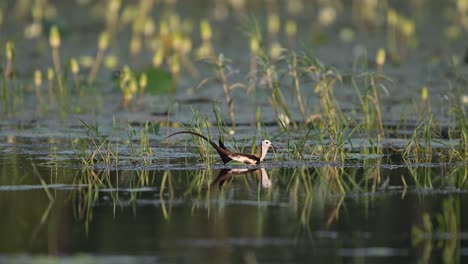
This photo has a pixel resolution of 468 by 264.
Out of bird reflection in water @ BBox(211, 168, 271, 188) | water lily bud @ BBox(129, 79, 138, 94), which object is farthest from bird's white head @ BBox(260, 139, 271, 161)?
water lily bud @ BBox(129, 79, 138, 94)

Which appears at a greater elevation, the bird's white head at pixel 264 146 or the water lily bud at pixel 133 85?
A: the water lily bud at pixel 133 85

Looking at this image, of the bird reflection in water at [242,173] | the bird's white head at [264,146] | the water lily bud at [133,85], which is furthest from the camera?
the water lily bud at [133,85]

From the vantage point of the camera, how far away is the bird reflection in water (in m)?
6.14

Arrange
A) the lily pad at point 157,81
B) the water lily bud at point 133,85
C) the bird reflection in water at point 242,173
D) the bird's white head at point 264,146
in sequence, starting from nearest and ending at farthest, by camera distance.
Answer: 1. the bird reflection in water at point 242,173
2. the bird's white head at point 264,146
3. the water lily bud at point 133,85
4. the lily pad at point 157,81

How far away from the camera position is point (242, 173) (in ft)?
21.4

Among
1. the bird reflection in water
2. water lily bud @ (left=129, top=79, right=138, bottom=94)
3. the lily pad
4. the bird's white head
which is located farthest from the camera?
the lily pad

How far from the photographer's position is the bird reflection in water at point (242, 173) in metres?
6.14

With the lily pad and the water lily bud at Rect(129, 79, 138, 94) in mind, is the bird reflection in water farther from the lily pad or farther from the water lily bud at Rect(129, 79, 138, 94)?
the lily pad

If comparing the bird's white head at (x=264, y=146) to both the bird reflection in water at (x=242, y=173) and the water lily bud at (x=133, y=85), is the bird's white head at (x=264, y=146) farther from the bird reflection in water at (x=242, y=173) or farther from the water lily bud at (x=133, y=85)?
the water lily bud at (x=133, y=85)

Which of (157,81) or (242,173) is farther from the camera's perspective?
(157,81)

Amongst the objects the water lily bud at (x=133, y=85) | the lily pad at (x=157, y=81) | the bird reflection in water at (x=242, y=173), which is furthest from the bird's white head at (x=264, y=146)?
the lily pad at (x=157, y=81)

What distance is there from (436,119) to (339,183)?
296 centimetres

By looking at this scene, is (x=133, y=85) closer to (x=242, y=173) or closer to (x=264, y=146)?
(x=264, y=146)

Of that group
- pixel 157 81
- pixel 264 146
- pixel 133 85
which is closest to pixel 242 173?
pixel 264 146
